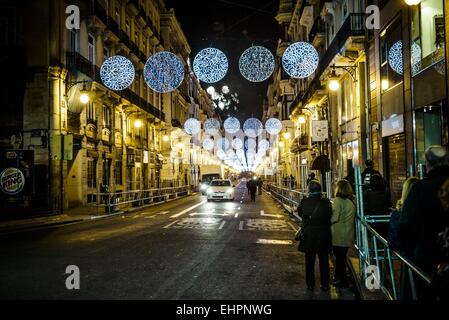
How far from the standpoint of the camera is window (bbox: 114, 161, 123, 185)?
34625mm

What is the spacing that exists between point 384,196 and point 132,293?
536 cm

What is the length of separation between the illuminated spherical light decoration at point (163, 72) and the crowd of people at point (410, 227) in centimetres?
3701

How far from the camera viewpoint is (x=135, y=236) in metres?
13.3

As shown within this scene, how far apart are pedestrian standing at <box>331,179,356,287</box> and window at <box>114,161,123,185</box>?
29155mm

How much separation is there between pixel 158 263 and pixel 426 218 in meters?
6.22

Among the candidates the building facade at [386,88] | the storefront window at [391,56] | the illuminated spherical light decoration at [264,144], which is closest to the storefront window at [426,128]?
the building facade at [386,88]

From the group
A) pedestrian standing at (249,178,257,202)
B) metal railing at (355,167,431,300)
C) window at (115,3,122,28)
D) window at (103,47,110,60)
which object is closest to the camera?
metal railing at (355,167,431,300)

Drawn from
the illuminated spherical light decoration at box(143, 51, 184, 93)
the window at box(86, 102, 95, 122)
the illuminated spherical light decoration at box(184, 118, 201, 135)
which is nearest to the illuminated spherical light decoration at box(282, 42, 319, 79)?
the window at box(86, 102, 95, 122)

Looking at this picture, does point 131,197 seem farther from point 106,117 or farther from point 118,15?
point 118,15

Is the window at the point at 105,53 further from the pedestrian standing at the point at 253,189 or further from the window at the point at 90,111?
the pedestrian standing at the point at 253,189

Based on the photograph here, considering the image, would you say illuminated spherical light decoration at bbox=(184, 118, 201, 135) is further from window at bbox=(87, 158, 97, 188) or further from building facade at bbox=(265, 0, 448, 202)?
building facade at bbox=(265, 0, 448, 202)

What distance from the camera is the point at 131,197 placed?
98.6ft

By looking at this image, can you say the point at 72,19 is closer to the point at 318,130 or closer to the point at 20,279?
the point at 318,130
